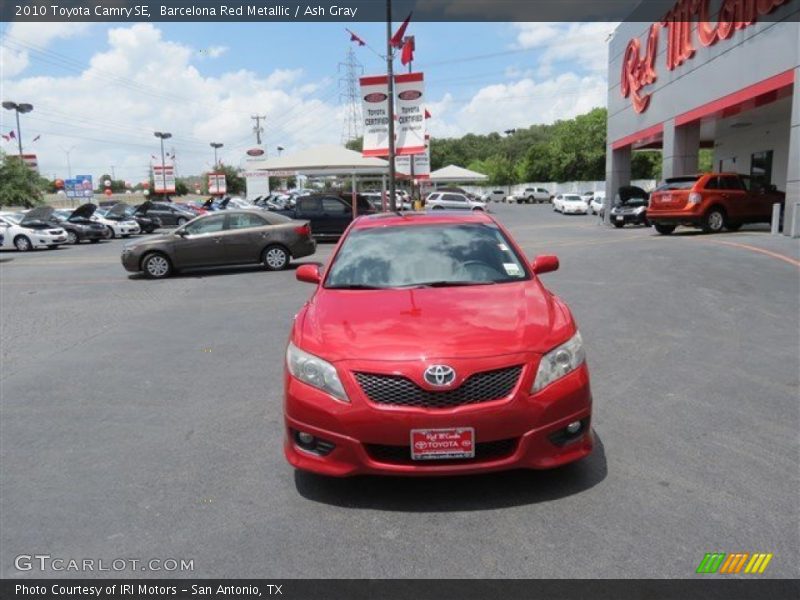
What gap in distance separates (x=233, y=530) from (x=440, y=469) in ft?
3.65

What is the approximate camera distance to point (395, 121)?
22688mm

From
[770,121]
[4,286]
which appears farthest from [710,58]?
[4,286]

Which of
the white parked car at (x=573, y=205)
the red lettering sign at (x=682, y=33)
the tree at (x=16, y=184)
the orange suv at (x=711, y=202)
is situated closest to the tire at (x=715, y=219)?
the orange suv at (x=711, y=202)

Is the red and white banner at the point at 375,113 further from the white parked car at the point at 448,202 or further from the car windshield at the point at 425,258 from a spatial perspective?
the car windshield at the point at 425,258

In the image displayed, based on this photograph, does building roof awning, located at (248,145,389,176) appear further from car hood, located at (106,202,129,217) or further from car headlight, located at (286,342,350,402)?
car headlight, located at (286,342,350,402)

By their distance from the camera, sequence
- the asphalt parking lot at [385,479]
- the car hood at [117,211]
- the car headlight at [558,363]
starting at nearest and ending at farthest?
the asphalt parking lot at [385,479], the car headlight at [558,363], the car hood at [117,211]

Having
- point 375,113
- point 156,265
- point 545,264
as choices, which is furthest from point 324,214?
point 545,264

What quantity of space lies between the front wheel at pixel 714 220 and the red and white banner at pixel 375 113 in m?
10.6

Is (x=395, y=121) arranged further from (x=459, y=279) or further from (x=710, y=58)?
(x=459, y=279)

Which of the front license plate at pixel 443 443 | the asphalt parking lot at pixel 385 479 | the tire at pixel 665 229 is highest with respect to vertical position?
the tire at pixel 665 229

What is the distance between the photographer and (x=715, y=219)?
17984 millimetres

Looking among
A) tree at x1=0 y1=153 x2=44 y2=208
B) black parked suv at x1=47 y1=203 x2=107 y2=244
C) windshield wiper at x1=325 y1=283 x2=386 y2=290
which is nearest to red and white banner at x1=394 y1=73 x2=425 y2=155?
black parked suv at x1=47 y1=203 x2=107 y2=244

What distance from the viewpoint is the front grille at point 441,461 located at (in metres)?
3.38

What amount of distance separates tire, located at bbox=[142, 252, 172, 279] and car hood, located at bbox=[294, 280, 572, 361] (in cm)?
1138
